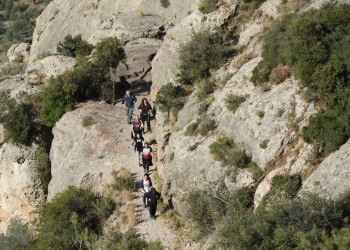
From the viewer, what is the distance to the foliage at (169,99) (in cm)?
2286

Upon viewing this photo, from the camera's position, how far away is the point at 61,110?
94.7 ft

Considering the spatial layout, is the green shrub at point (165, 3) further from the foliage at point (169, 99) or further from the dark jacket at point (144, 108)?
the foliage at point (169, 99)

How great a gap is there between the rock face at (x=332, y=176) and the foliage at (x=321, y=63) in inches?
20.4

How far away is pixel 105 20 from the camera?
43344 millimetres

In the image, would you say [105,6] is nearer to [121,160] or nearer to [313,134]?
[121,160]

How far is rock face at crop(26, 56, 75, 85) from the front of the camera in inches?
1260

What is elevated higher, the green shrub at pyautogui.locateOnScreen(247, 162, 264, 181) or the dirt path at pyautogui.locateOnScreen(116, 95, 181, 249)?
the green shrub at pyautogui.locateOnScreen(247, 162, 264, 181)

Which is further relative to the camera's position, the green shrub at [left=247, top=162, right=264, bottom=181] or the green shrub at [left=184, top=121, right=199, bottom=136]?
the green shrub at [left=184, top=121, right=199, bottom=136]

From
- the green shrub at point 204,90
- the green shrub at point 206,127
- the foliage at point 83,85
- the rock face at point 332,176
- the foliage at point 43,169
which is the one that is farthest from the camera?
the foliage at point 83,85

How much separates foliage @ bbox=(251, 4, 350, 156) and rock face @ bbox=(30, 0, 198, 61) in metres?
16.2

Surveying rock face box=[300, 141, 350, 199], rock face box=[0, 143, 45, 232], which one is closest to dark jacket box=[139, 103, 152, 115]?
rock face box=[0, 143, 45, 232]

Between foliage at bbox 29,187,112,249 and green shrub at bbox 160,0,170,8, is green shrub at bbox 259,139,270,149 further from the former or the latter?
green shrub at bbox 160,0,170,8

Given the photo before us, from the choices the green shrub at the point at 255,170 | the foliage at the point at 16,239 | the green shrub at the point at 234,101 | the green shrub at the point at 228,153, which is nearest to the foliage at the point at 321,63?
the green shrub at the point at 234,101

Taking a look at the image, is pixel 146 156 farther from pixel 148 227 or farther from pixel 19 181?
pixel 19 181
